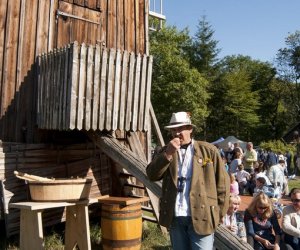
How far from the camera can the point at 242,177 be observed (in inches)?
576

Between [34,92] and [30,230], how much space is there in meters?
2.75

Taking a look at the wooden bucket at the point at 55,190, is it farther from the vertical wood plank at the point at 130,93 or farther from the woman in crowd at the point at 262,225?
the woman in crowd at the point at 262,225

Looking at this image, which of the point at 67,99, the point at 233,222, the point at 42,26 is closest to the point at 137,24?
the point at 42,26

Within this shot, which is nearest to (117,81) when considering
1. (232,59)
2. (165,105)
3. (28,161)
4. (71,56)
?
(71,56)

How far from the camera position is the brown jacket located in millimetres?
4160

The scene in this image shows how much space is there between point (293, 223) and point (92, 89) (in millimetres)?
3766

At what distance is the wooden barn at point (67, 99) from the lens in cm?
715

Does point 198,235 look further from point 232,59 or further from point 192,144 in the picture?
point 232,59

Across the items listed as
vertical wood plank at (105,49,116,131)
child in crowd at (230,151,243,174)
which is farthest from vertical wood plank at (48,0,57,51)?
child in crowd at (230,151,243,174)

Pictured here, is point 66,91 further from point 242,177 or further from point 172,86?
point 172,86

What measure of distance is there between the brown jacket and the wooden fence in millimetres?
2972

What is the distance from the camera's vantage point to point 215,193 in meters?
4.29

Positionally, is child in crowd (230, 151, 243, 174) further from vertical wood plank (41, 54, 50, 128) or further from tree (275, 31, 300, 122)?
tree (275, 31, 300, 122)

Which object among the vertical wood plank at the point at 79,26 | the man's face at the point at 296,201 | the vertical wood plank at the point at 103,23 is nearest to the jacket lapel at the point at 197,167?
the man's face at the point at 296,201
